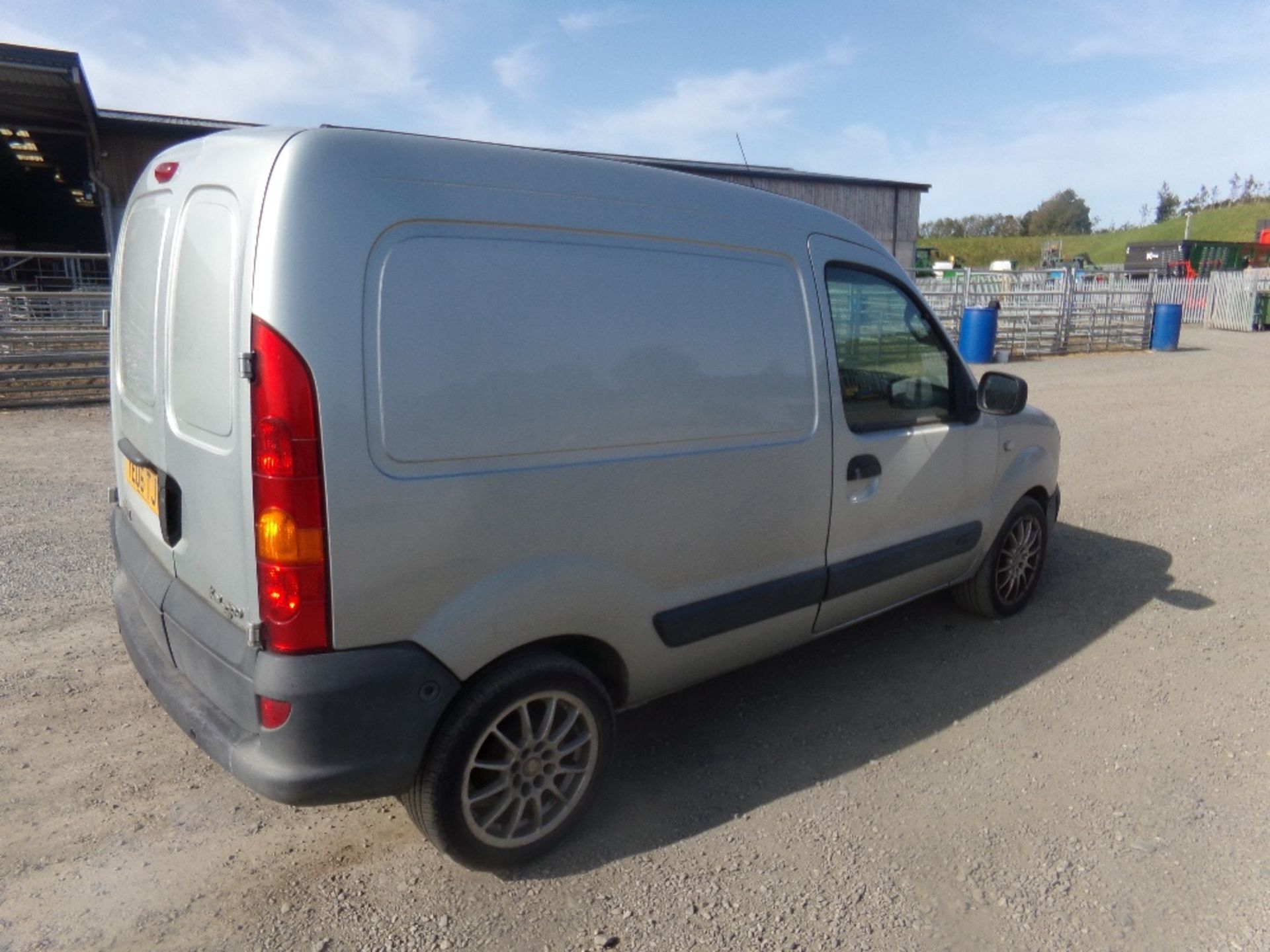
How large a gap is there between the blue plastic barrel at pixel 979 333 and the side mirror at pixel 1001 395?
1374 cm

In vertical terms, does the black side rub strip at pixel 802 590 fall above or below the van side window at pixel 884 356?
below

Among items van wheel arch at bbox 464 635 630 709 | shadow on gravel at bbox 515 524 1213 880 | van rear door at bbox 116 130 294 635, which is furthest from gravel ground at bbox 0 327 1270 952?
van rear door at bbox 116 130 294 635

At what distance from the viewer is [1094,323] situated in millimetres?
20125

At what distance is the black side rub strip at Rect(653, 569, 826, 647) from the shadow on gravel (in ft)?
1.83

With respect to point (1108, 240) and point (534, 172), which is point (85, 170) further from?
point (1108, 240)

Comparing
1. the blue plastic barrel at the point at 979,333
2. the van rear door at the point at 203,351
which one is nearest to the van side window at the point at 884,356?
the van rear door at the point at 203,351

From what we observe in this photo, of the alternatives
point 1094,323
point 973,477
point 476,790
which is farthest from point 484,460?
point 1094,323

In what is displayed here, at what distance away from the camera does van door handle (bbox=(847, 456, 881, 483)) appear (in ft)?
11.1

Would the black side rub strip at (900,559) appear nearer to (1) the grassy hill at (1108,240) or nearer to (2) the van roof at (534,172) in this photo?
(2) the van roof at (534,172)

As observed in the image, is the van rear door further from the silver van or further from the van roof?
the van roof

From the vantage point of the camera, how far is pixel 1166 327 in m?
20.2

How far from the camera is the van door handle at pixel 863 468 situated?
338 centimetres

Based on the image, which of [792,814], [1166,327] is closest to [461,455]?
[792,814]

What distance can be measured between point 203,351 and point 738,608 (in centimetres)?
189
